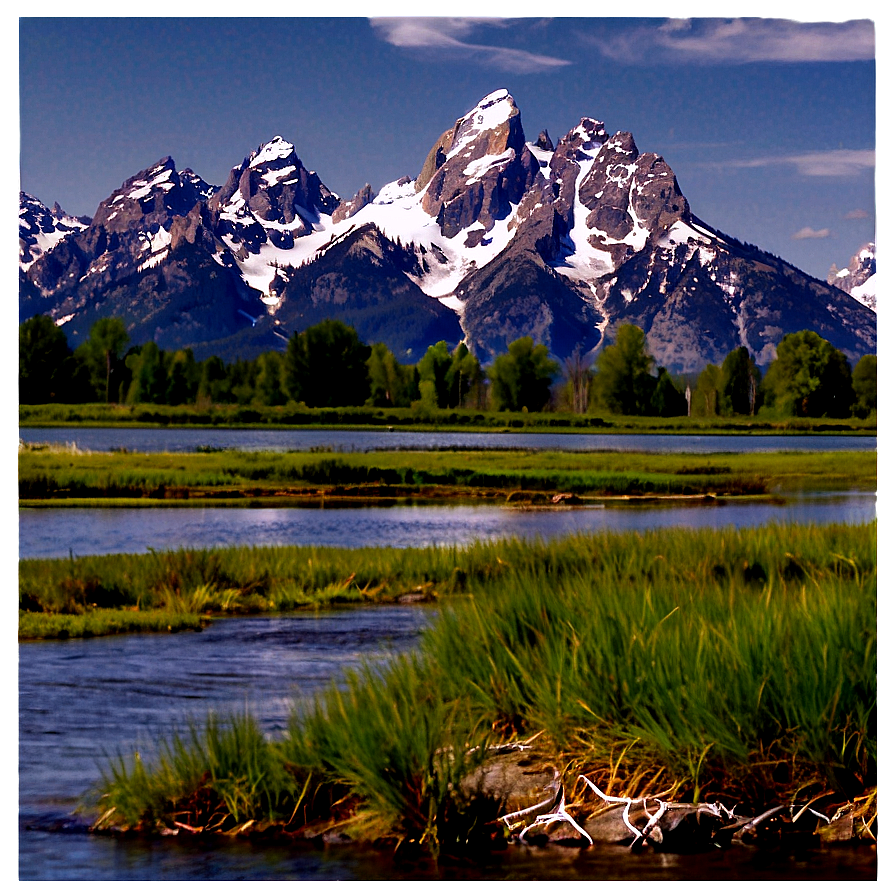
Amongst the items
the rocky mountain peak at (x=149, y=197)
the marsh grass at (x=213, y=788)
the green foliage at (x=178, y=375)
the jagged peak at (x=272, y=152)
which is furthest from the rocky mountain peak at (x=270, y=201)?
the green foliage at (x=178, y=375)

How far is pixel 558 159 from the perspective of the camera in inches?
523

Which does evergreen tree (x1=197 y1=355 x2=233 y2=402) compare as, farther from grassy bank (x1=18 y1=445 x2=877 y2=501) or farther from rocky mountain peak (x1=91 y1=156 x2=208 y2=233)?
rocky mountain peak (x1=91 y1=156 x2=208 y2=233)

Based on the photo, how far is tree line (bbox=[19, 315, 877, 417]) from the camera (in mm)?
19266

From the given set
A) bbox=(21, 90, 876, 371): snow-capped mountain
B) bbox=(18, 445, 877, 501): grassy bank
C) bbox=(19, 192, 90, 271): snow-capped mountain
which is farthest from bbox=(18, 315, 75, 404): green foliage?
bbox=(18, 445, 877, 501): grassy bank

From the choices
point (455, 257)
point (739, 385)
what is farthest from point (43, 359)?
point (739, 385)

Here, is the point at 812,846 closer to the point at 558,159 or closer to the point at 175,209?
the point at 558,159

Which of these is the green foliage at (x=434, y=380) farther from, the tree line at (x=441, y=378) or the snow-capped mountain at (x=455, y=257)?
the snow-capped mountain at (x=455, y=257)

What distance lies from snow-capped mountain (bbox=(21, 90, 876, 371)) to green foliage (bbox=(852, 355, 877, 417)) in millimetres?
1289

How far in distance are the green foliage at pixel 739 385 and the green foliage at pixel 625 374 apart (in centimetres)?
225

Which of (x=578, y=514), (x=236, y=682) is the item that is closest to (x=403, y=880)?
(x=236, y=682)

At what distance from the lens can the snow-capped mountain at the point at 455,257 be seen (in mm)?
13273

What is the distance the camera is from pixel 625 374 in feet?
127

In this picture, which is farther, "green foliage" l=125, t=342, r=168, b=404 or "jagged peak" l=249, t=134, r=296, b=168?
"green foliage" l=125, t=342, r=168, b=404

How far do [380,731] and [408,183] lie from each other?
24.2ft
